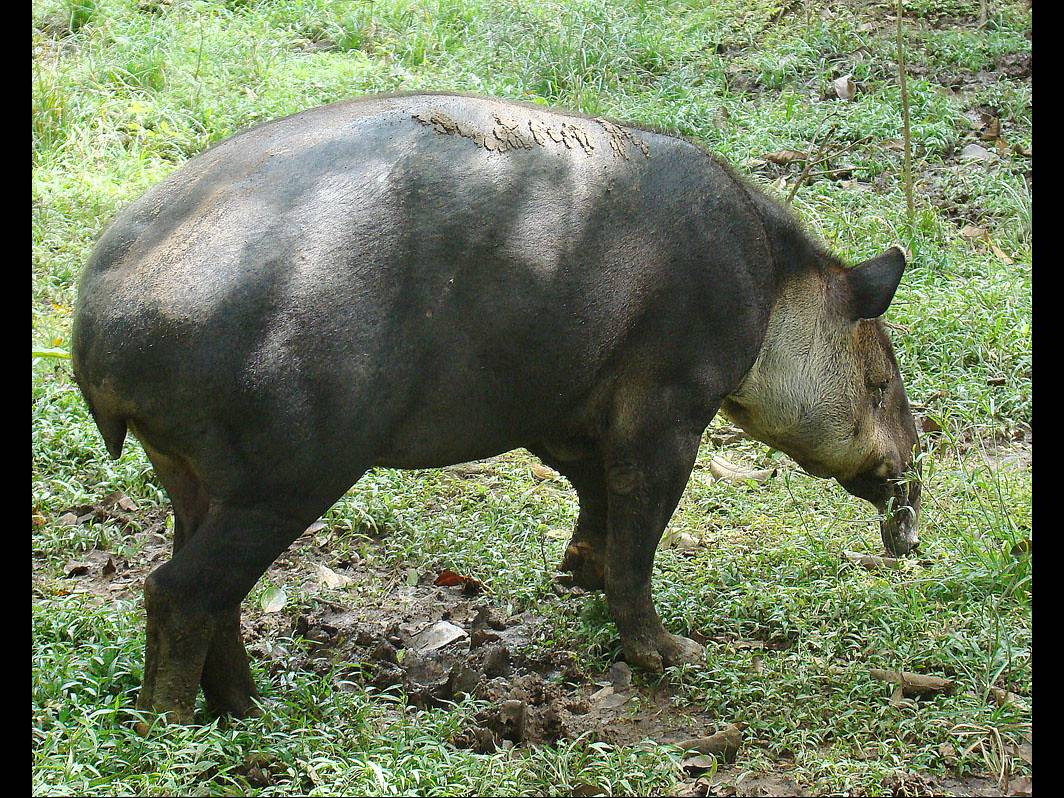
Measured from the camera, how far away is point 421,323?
4.20 metres

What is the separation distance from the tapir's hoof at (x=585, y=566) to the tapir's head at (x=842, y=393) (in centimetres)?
90

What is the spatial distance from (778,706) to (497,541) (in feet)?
5.91

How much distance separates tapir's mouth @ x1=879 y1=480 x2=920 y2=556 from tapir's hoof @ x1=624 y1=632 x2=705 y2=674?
3.97 ft

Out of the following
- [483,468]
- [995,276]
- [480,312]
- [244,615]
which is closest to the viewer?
[480,312]

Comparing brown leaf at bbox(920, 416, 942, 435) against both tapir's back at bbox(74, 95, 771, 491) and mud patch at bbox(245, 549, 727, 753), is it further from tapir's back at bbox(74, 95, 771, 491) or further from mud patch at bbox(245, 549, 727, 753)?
mud patch at bbox(245, 549, 727, 753)

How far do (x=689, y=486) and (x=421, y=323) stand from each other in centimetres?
296

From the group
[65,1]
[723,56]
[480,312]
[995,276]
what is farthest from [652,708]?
[65,1]

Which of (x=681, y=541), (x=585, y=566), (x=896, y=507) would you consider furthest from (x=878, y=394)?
(x=585, y=566)

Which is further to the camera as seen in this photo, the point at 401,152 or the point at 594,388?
Answer: the point at 594,388

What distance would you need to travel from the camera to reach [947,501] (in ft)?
20.6

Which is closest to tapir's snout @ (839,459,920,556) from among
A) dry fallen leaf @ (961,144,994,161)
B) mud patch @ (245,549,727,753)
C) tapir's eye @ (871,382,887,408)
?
tapir's eye @ (871,382,887,408)

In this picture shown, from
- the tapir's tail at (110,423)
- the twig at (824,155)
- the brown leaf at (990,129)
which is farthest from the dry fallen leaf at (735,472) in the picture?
the brown leaf at (990,129)
